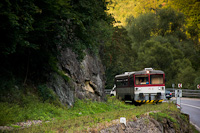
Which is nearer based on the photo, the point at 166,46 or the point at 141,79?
the point at 141,79

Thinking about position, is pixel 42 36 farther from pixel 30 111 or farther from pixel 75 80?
pixel 75 80

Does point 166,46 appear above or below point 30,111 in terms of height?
above

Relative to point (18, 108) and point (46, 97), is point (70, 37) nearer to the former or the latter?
point (46, 97)

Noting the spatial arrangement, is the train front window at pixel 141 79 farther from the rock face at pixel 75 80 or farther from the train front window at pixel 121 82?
the rock face at pixel 75 80

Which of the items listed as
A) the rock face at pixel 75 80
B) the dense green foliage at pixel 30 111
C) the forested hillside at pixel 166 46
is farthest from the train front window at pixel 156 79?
the forested hillside at pixel 166 46

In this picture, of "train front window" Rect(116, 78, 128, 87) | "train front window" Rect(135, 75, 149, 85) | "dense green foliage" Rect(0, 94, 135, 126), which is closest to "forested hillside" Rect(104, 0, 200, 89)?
"train front window" Rect(116, 78, 128, 87)

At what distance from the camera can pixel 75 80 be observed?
880 inches

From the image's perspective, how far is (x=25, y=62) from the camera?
55.5 ft

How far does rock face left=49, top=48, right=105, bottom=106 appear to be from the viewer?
18203 millimetres

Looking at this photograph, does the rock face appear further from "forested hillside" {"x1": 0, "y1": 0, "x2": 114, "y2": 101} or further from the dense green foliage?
the dense green foliage

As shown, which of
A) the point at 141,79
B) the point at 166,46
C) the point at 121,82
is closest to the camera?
the point at 141,79

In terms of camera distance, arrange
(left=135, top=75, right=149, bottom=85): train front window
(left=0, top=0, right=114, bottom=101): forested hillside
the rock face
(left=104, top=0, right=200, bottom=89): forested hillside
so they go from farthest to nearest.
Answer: (left=104, top=0, right=200, bottom=89): forested hillside → (left=135, top=75, right=149, bottom=85): train front window → the rock face → (left=0, top=0, right=114, bottom=101): forested hillside

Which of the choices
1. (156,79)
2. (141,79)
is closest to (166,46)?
(156,79)

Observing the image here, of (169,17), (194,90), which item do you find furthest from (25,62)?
(169,17)
